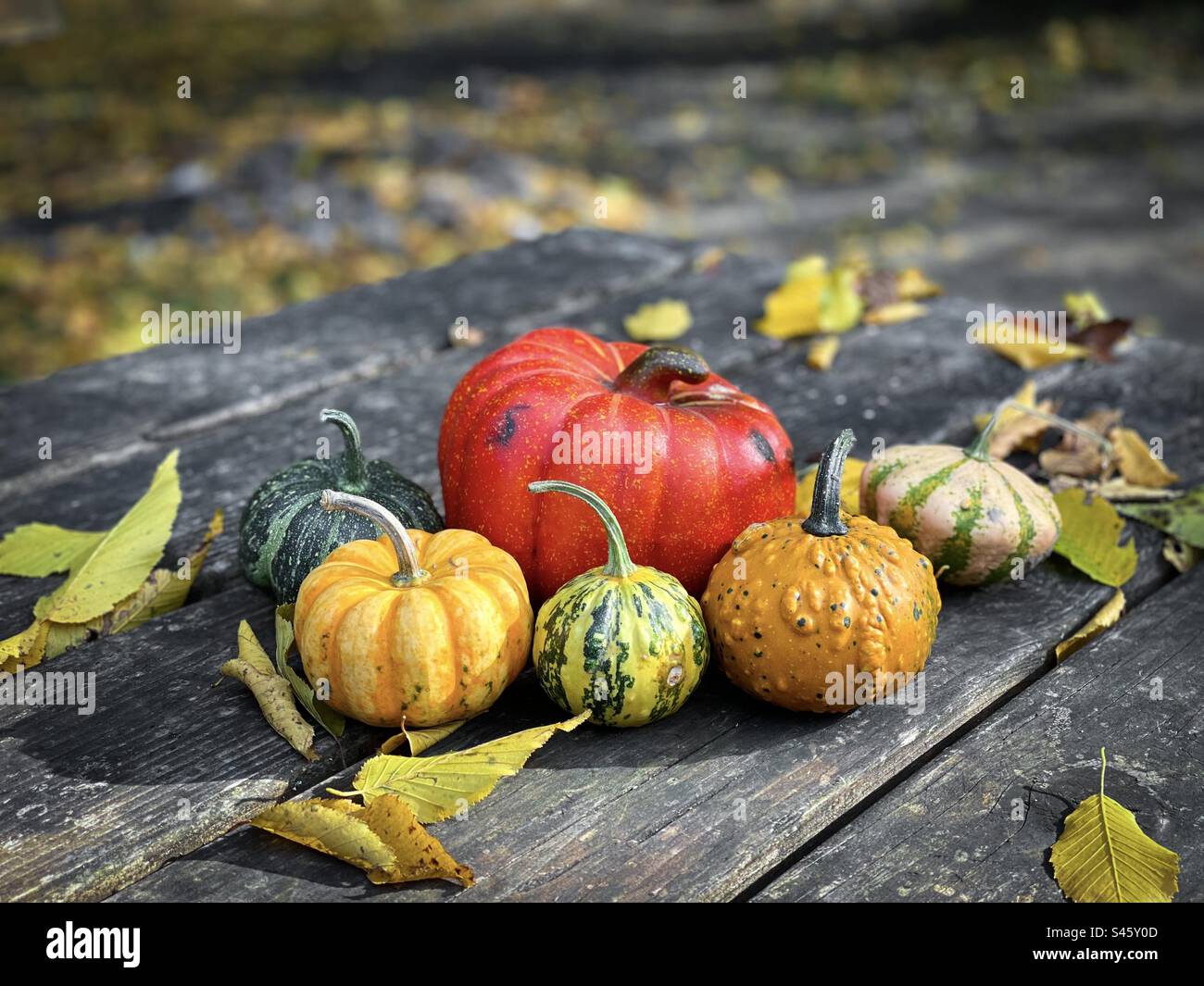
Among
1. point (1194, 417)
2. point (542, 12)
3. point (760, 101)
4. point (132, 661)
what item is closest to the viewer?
point (132, 661)

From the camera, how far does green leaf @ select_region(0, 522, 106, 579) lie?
221 centimetres

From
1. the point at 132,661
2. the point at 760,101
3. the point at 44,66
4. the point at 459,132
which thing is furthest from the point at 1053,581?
the point at 44,66

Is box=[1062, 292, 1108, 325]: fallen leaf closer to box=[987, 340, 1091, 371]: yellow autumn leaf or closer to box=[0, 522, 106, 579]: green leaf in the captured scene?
box=[987, 340, 1091, 371]: yellow autumn leaf

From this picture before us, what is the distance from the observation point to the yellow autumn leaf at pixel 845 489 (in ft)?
7.27

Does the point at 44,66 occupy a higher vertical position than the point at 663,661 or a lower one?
higher

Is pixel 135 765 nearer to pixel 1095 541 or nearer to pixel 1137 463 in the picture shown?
pixel 1095 541

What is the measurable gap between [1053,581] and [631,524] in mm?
734

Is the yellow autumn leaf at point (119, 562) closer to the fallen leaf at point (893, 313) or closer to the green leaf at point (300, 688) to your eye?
the green leaf at point (300, 688)

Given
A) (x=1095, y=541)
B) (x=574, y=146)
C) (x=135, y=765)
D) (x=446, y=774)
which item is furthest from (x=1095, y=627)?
(x=574, y=146)

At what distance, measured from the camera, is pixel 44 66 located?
1032 centimetres

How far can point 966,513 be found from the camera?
2008mm

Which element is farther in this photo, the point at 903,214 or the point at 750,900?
the point at 903,214

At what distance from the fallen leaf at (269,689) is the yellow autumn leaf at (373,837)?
0.56ft

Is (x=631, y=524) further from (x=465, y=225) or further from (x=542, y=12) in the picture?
(x=542, y=12)
